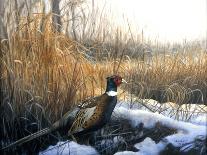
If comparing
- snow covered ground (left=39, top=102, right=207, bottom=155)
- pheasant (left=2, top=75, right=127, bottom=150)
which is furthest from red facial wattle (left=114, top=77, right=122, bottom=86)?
snow covered ground (left=39, top=102, right=207, bottom=155)

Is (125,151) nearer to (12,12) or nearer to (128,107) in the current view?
(128,107)

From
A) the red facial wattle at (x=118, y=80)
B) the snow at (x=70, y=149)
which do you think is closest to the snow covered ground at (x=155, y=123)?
the snow at (x=70, y=149)

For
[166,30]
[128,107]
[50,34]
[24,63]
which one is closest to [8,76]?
[24,63]

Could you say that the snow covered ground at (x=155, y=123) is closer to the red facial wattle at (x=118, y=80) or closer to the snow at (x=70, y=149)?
the snow at (x=70, y=149)

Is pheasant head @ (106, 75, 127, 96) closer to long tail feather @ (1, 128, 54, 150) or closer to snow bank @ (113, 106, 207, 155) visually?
snow bank @ (113, 106, 207, 155)

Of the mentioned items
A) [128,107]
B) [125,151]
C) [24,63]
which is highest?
[24,63]

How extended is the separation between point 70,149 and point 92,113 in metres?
0.24

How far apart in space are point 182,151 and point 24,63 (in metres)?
0.96

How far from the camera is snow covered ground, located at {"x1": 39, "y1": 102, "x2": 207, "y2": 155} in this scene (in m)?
3.03

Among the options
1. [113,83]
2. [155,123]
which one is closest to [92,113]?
[113,83]

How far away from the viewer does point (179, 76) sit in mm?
3057

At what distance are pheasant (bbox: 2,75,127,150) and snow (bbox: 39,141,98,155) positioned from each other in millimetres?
66

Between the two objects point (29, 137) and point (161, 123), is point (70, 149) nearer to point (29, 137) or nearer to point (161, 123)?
point (29, 137)

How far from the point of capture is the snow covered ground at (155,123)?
3.03 metres
